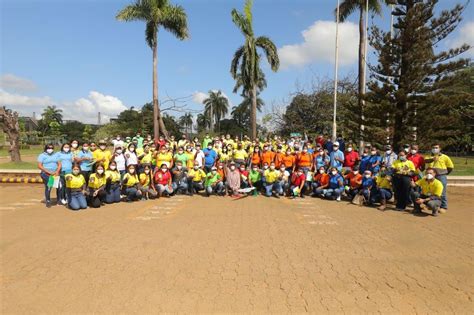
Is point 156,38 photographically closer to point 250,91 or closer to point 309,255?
point 250,91

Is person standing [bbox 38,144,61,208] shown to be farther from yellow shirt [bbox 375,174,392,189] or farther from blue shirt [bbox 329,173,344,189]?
yellow shirt [bbox 375,174,392,189]

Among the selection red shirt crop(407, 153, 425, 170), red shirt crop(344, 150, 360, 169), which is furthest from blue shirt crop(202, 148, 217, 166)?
red shirt crop(407, 153, 425, 170)

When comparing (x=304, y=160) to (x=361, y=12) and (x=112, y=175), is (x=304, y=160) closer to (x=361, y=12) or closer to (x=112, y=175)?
(x=112, y=175)

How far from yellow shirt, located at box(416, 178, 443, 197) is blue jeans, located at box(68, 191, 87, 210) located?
8614 mm

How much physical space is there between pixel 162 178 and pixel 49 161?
10.1 feet

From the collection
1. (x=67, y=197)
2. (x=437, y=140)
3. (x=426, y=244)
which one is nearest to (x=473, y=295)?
(x=426, y=244)

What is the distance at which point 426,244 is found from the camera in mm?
5629

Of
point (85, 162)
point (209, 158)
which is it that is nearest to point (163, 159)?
point (209, 158)

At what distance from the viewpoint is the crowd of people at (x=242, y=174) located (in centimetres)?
828

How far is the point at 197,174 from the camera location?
1034 centimetres

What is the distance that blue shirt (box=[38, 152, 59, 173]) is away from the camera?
8.39m

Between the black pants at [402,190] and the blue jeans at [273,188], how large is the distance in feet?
10.9

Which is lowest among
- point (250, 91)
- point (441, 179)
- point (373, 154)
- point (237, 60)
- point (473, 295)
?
point (473, 295)

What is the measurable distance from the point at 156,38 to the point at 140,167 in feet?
38.9
